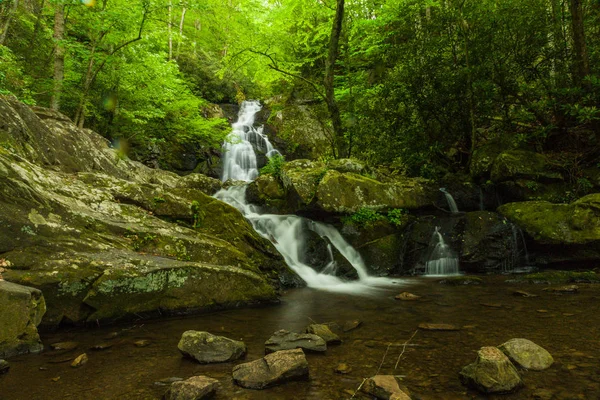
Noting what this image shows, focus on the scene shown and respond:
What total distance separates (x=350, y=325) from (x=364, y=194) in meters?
6.40

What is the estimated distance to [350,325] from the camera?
438 cm

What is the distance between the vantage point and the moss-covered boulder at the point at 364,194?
995 centimetres

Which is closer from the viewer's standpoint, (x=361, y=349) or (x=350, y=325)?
(x=361, y=349)

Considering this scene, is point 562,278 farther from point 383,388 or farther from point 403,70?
point 403,70

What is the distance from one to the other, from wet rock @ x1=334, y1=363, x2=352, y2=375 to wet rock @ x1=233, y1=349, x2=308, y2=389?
1.07 ft

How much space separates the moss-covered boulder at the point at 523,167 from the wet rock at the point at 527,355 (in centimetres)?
954

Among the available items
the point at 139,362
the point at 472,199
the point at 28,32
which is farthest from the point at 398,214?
the point at 28,32

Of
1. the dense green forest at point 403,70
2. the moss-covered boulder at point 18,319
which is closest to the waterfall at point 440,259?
the dense green forest at point 403,70

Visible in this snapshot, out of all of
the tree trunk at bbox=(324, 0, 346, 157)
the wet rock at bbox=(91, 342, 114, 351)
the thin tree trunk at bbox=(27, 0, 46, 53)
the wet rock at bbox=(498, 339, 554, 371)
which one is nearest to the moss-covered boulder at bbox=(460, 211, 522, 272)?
the tree trunk at bbox=(324, 0, 346, 157)

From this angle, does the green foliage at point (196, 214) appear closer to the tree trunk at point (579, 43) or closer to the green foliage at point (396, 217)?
the green foliage at point (396, 217)

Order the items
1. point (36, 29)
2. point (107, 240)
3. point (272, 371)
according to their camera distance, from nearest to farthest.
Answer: point (272, 371), point (107, 240), point (36, 29)

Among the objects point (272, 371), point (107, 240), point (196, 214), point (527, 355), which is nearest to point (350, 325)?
point (272, 371)

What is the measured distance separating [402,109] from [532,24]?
14.4ft

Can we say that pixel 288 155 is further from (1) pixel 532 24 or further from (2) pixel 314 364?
(2) pixel 314 364
